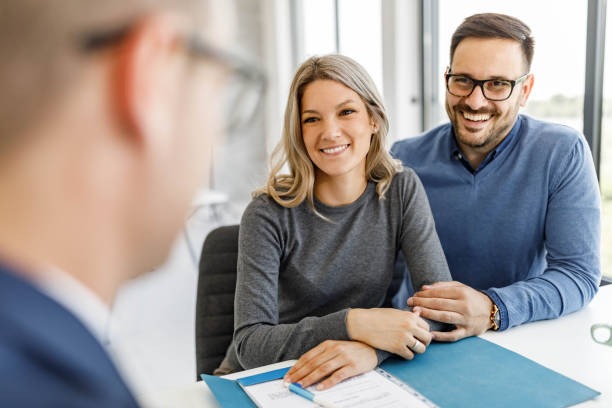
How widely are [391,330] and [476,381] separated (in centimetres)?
19

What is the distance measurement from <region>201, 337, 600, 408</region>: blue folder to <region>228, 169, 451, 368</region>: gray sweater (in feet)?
0.94

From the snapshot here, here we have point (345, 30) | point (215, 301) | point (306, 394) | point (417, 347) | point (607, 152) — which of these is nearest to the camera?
point (306, 394)

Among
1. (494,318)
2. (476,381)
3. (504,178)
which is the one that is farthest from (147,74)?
(504,178)

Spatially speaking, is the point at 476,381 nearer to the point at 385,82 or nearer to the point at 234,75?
the point at 234,75

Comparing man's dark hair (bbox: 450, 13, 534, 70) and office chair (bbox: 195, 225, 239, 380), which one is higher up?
man's dark hair (bbox: 450, 13, 534, 70)

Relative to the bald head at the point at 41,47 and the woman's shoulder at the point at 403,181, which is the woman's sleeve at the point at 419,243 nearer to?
the woman's shoulder at the point at 403,181

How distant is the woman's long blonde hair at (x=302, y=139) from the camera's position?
1458mm

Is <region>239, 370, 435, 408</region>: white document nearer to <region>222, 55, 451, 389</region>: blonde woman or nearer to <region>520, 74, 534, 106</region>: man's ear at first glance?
<region>222, 55, 451, 389</region>: blonde woman

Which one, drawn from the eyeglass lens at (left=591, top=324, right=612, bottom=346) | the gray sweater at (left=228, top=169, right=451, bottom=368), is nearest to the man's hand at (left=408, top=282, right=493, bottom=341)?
the gray sweater at (left=228, top=169, right=451, bottom=368)

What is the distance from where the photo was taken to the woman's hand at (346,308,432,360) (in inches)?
43.7

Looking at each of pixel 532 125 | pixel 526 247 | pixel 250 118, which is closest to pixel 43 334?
Answer: pixel 250 118

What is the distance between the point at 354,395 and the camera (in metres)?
0.97

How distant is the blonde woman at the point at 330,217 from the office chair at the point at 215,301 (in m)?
0.13

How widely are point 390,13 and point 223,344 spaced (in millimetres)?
2314
